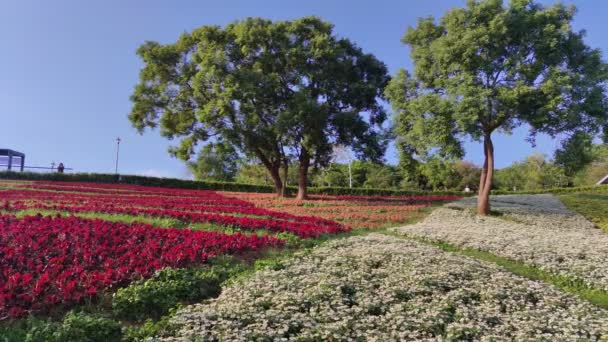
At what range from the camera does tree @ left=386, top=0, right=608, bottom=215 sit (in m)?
19.0

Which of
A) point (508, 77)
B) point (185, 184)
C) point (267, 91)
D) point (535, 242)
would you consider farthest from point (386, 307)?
point (185, 184)

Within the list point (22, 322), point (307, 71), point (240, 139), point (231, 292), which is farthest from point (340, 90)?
point (22, 322)

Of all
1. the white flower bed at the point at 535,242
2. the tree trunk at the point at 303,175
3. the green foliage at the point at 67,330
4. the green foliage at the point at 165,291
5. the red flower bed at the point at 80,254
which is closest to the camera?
the green foliage at the point at 67,330

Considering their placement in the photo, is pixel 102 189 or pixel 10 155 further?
pixel 10 155

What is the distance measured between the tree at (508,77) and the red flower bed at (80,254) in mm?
12046

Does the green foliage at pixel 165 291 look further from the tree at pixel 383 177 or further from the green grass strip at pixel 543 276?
the tree at pixel 383 177

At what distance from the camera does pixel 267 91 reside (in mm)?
25062

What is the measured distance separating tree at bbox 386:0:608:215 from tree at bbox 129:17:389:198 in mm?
5945

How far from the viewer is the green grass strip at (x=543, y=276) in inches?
352

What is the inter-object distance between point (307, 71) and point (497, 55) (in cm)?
1006

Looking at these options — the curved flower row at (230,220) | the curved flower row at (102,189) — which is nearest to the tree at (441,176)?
the curved flower row at (102,189)

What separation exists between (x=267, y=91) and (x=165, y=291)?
1935 centimetres

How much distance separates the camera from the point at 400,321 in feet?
19.9

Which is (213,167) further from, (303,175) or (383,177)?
(303,175)
